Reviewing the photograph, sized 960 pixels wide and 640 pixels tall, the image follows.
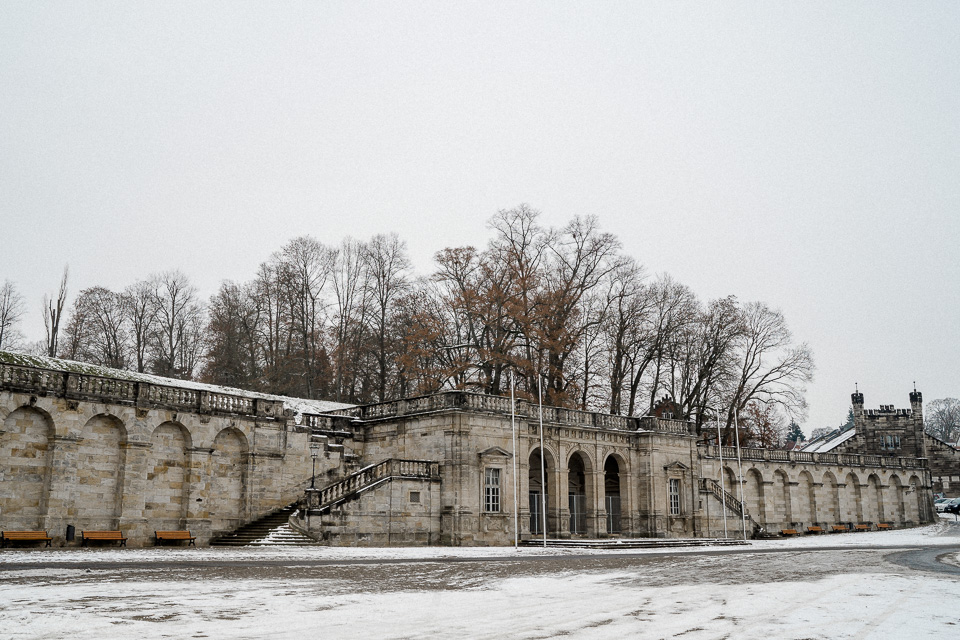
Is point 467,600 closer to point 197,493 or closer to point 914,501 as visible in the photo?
point 197,493

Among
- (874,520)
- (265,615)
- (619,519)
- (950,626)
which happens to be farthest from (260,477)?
(874,520)

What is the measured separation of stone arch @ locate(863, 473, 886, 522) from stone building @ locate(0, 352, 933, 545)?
18.6m

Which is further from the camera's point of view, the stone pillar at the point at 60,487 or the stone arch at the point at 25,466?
the stone pillar at the point at 60,487

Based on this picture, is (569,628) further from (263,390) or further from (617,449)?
(263,390)

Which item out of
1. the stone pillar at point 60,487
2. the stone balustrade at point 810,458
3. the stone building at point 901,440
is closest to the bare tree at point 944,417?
the stone building at point 901,440

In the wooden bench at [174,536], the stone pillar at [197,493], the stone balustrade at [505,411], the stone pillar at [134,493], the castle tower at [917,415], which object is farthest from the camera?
the castle tower at [917,415]

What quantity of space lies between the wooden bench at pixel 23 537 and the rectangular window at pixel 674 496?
30.4 meters

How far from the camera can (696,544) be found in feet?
129

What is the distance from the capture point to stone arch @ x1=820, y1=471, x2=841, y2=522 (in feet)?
200

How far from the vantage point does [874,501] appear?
6481cm

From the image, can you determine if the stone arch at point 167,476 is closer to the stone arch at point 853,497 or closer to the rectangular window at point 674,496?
the rectangular window at point 674,496

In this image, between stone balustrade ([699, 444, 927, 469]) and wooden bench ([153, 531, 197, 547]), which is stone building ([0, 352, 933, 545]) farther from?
stone balustrade ([699, 444, 927, 469])

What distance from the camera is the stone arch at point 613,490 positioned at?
148ft

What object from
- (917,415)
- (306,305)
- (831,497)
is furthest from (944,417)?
(306,305)
